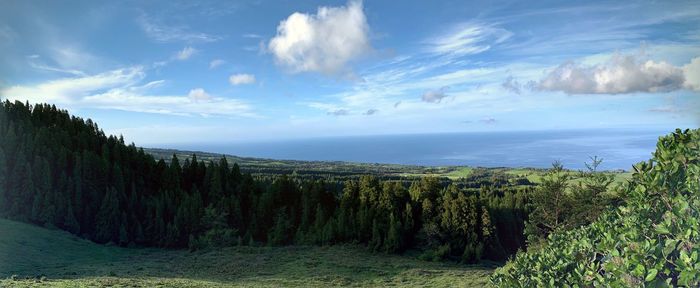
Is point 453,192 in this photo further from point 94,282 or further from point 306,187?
point 94,282

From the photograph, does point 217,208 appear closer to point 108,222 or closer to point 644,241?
point 108,222

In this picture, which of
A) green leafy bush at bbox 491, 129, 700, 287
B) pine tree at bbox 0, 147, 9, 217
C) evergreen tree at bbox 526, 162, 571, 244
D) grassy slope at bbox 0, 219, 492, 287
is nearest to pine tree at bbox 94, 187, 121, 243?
grassy slope at bbox 0, 219, 492, 287

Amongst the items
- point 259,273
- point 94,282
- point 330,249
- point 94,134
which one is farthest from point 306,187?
point 94,134

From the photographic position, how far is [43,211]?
5478 cm

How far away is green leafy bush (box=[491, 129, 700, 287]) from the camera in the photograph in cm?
559

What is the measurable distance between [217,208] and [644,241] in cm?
6200

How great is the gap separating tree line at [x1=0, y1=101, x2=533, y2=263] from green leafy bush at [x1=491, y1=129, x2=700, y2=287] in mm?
41977

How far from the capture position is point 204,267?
120 ft

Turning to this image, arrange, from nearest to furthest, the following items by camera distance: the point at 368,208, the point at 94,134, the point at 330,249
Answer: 1. the point at 330,249
2. the point at 368,208
3. the point at 94,134

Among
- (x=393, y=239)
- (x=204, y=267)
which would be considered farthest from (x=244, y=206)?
(x=204, y=267)

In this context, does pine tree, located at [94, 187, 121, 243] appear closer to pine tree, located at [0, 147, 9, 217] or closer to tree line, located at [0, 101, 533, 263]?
tree line, located at [0, 101, 533, 263]

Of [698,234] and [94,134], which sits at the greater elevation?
[94,134]

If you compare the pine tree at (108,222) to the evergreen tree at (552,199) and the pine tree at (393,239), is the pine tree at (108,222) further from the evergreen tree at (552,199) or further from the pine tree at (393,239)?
the evergreen tree at (552,199)

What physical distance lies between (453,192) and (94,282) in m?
45.3
